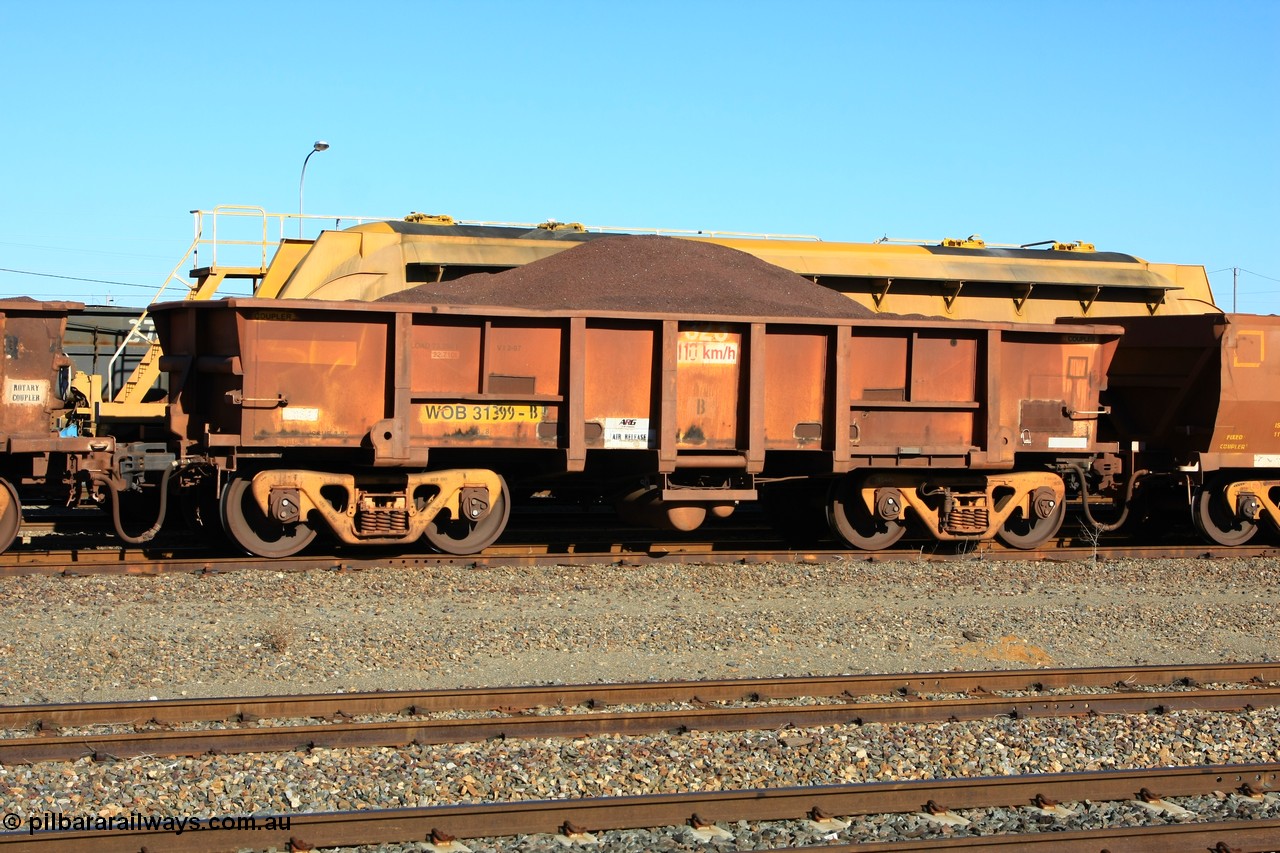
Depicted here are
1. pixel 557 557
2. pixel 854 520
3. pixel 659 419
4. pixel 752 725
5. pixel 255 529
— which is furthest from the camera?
pixel 854 520

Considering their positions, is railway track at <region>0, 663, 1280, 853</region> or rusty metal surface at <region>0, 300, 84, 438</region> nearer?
railway track at <region>0, 663, 1280, 853</region>

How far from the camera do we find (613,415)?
1219 cm

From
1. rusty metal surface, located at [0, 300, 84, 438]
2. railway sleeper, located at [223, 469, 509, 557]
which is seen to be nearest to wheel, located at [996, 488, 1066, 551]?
railway sleeper, located at [223, 469, 509, 557]

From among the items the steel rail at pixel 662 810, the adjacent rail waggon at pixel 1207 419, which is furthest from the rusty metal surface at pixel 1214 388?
the steel rail at pixel 662 810

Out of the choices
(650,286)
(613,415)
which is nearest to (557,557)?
(613,415)

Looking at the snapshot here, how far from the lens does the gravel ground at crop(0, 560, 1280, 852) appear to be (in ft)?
18.6

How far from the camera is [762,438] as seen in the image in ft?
40.7

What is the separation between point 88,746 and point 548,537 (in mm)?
8255

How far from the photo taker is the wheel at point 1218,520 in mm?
14320

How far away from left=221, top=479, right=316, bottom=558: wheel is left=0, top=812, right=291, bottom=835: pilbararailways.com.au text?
255 inches

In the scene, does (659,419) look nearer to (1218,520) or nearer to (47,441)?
(47,441)

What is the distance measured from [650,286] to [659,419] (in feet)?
6.03

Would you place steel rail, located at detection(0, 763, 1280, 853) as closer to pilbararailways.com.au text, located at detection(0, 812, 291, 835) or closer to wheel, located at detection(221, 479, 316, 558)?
pilbararailways.com.au text, located at detection(0, 812, 291, 835)

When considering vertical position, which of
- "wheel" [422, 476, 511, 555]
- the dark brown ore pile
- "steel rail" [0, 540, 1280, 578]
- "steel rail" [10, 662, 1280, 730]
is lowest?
"steel rail" [10, 662, 1280, 730]
